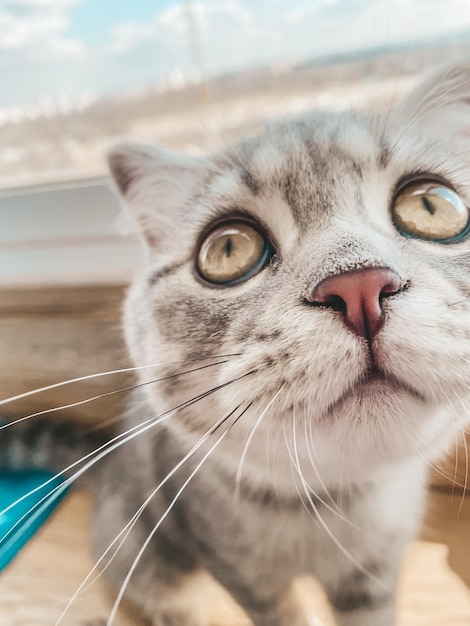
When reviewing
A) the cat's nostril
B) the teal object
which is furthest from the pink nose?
the teal object

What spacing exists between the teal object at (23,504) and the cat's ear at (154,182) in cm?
33

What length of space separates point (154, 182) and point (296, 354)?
Result: 34 centimetres

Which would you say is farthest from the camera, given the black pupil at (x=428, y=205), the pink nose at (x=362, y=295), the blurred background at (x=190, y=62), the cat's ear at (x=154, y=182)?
the blurred background at (x=190, y=62)

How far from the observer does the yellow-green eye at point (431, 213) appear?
519 millimetres

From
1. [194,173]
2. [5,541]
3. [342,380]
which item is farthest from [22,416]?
[342,380]

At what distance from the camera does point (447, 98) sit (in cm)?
60

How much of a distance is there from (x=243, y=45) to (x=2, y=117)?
620mm

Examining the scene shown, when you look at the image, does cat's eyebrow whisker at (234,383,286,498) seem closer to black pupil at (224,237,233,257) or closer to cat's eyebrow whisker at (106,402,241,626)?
cat's eyebrow whisker at (106,402,241,626)

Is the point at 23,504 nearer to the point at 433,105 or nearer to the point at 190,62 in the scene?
the point at 433,105

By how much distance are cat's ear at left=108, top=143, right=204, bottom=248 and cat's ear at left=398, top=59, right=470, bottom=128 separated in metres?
0.27

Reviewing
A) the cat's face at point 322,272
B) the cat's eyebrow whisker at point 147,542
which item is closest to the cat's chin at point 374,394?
the cat's face at point 322,272

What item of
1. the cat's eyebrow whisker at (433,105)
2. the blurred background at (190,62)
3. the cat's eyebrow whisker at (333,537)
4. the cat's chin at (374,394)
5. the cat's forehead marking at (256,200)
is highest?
the blurred background at (190,62)

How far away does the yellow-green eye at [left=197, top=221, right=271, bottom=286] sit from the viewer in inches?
21.3

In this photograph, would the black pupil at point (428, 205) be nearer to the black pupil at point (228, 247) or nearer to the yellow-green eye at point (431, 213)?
the yellow-green eye at point (431, 213)
